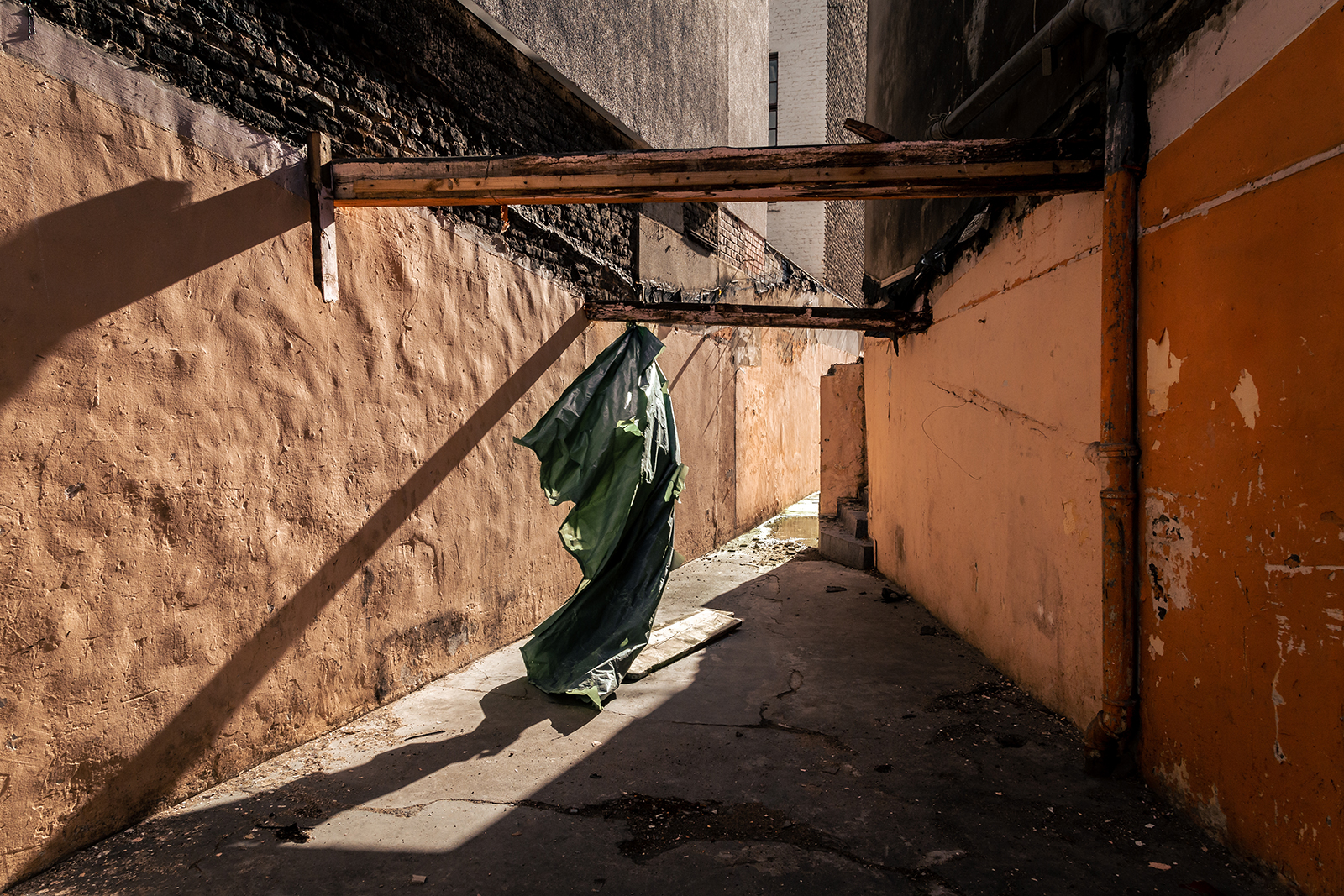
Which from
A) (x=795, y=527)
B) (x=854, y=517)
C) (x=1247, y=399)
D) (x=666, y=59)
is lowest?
(x=795, y=527)

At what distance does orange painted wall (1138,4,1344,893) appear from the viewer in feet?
6.32

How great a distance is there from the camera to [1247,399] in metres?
2.20

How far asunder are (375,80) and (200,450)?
83.3 inches

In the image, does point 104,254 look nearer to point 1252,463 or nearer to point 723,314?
point 723,314

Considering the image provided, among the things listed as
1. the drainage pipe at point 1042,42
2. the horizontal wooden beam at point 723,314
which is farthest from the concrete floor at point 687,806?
the drainage pipe at point 1042,42

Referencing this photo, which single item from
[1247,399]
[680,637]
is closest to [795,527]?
[680,637]

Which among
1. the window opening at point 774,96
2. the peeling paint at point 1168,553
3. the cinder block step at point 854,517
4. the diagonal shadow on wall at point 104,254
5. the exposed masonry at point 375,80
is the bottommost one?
the cinder block step at point 854,517

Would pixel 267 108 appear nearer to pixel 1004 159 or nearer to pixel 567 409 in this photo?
pixel 567 409

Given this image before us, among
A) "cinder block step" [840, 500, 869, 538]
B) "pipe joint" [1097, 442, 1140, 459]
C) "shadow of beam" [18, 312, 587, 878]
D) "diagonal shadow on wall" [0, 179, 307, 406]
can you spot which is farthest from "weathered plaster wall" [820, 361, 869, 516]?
"diagonal shadow on wall" [0, 179, 307, 406]

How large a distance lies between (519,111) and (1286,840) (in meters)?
5.28

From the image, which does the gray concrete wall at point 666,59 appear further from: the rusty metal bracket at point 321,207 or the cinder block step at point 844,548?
the cinder block step at point 844,548

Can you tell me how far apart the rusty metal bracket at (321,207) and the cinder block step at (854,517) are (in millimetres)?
6276

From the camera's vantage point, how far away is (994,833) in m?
2.51

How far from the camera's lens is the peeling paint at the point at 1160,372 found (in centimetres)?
256
